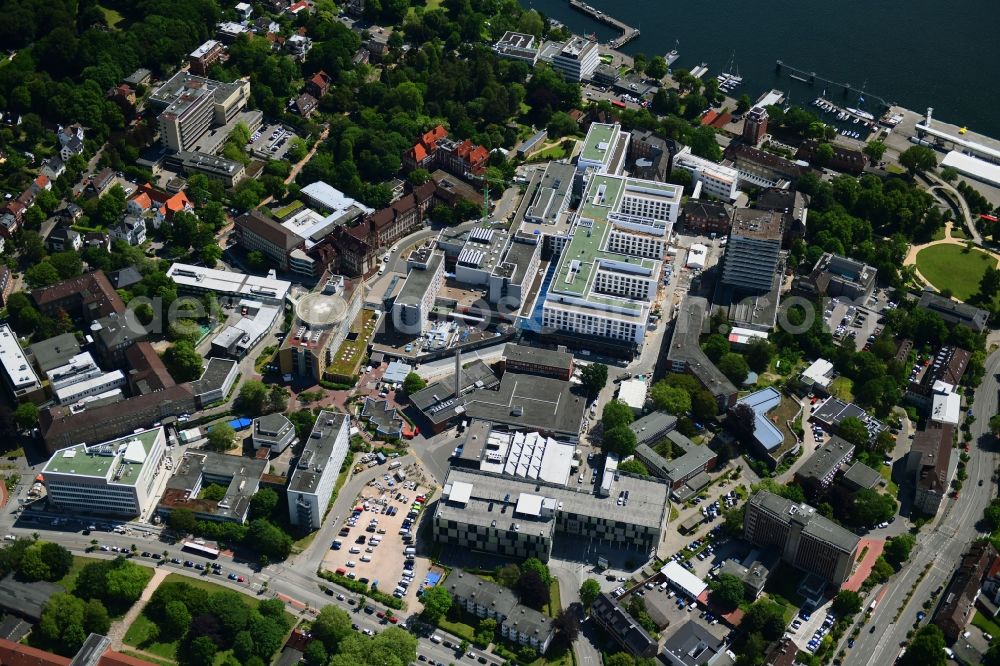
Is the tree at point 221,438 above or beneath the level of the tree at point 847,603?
beneath

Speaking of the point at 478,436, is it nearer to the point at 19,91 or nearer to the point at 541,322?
the point at 541,322

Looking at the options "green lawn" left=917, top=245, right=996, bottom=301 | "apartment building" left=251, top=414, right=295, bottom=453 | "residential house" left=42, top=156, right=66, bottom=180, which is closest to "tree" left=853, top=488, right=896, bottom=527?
"green lawn" left=917, top=245, right=996, bottom=301

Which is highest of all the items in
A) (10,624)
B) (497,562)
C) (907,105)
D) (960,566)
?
(907,105)

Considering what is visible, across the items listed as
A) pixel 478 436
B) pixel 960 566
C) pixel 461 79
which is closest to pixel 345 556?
pixel 478 436

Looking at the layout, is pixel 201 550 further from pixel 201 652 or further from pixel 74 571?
pixel 201 652

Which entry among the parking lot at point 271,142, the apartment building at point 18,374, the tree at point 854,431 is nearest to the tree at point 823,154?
the tree at point 854,431

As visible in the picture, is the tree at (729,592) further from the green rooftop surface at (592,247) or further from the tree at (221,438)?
the tree at (221,438)
